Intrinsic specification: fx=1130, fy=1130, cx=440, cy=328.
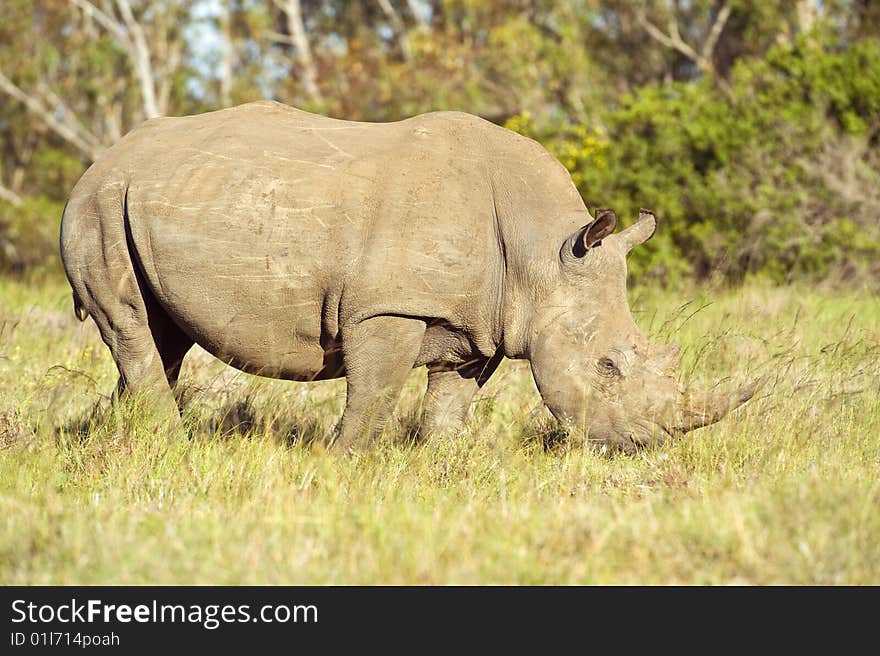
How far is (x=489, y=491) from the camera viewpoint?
4969mm

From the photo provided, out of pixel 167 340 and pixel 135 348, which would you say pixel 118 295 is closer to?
pixel 135 348

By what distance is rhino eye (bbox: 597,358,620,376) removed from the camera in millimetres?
5168

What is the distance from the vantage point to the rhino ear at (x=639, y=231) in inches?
211

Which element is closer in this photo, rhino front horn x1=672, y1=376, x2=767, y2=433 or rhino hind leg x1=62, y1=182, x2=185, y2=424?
rhino front horn x1=672, y1=376, x2=767, y2=433

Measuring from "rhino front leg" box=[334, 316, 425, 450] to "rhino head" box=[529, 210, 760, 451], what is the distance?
0.60m

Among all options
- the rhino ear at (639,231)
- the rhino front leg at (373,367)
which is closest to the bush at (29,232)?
the rhino front leg at (373,367)

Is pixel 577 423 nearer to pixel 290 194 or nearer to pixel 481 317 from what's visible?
pixel 481 317

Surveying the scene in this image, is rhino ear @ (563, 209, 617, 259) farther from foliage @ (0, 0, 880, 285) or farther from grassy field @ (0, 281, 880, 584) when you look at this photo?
foliage @ (0, 0, 880, 285)

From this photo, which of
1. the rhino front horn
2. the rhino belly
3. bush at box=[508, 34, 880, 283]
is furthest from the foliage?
the rhino belly

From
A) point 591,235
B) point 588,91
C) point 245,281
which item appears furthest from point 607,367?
point 588,91

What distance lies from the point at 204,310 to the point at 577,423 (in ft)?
6.07
